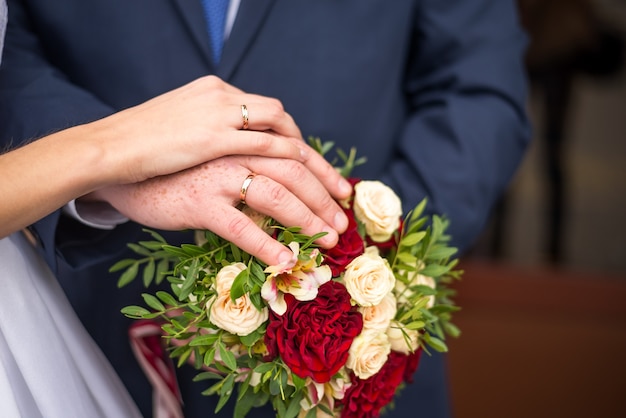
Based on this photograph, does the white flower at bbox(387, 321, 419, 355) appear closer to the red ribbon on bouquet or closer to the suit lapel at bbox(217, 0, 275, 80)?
the red ribbon on bouquet

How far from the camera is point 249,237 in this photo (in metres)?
0.90

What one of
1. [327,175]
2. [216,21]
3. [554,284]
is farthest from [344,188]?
[554,284]

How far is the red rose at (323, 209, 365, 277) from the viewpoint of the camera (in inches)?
36.9

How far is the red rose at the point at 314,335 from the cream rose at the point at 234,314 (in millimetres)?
29

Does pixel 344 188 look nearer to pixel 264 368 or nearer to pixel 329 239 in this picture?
pixel 329 239

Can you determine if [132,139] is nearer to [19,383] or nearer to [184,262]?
[184,262]

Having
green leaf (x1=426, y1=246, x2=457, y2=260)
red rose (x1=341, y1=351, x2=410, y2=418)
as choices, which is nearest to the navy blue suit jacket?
green leaf (x1=426, y1=246, x2=457, y2=260)

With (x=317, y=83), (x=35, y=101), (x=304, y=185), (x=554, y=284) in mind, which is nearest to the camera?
(x=304, y=185)

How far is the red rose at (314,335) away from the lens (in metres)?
0.88

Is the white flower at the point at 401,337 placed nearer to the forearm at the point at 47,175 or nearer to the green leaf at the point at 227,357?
the green leaf at the point at 227,357

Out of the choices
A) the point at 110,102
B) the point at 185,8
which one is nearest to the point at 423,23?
the point at 185,8

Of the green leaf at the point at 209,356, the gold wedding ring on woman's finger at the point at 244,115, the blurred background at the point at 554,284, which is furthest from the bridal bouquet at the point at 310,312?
the blurred background at the point at 554,284

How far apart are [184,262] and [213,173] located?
0.40ft

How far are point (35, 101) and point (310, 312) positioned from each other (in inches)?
21.4
